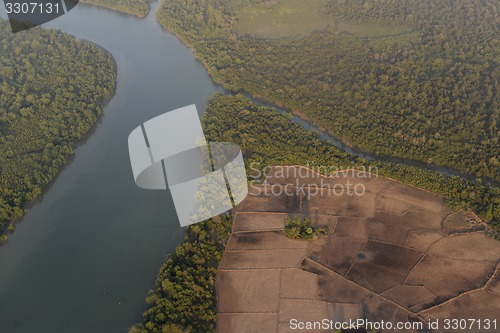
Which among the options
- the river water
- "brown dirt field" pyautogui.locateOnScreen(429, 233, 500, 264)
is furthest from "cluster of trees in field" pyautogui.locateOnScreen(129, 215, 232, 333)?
"brown dirt field" pyautogui.locateOnScreen(429, 233, 500, 264)

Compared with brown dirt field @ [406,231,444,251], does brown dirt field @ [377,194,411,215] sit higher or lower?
higher

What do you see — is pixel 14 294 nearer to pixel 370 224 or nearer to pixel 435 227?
pixel 370 224

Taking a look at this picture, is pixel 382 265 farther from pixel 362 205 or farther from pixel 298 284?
pixel 298 284

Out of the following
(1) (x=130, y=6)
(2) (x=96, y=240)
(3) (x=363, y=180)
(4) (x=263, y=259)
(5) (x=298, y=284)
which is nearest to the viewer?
(5) (x=298, y=284)

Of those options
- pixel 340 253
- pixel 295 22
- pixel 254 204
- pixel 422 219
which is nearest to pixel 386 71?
pixel 295 22

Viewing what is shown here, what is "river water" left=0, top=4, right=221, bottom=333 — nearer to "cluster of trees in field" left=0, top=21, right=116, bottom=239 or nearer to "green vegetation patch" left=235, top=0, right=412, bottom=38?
"cluster of trees in field" left=0, top=21, right=116, bottom=239

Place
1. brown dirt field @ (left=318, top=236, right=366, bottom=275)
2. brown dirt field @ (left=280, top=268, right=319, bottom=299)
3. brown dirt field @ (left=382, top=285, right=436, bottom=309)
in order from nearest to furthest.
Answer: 1. brown dirt field @ (left=382, top=285, right=436, bottom=309)
2. brown dirt field @ (left=280, top=268, right=319, bottom=299)
3. brown dirt field @ (left=318, top=236, right=366, bottom=275)

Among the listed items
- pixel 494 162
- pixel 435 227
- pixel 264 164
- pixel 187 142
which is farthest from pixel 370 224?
pixel 187 142

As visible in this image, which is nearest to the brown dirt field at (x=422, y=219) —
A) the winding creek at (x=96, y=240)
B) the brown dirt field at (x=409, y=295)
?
the brown dirt field at (x=409, y=295)
